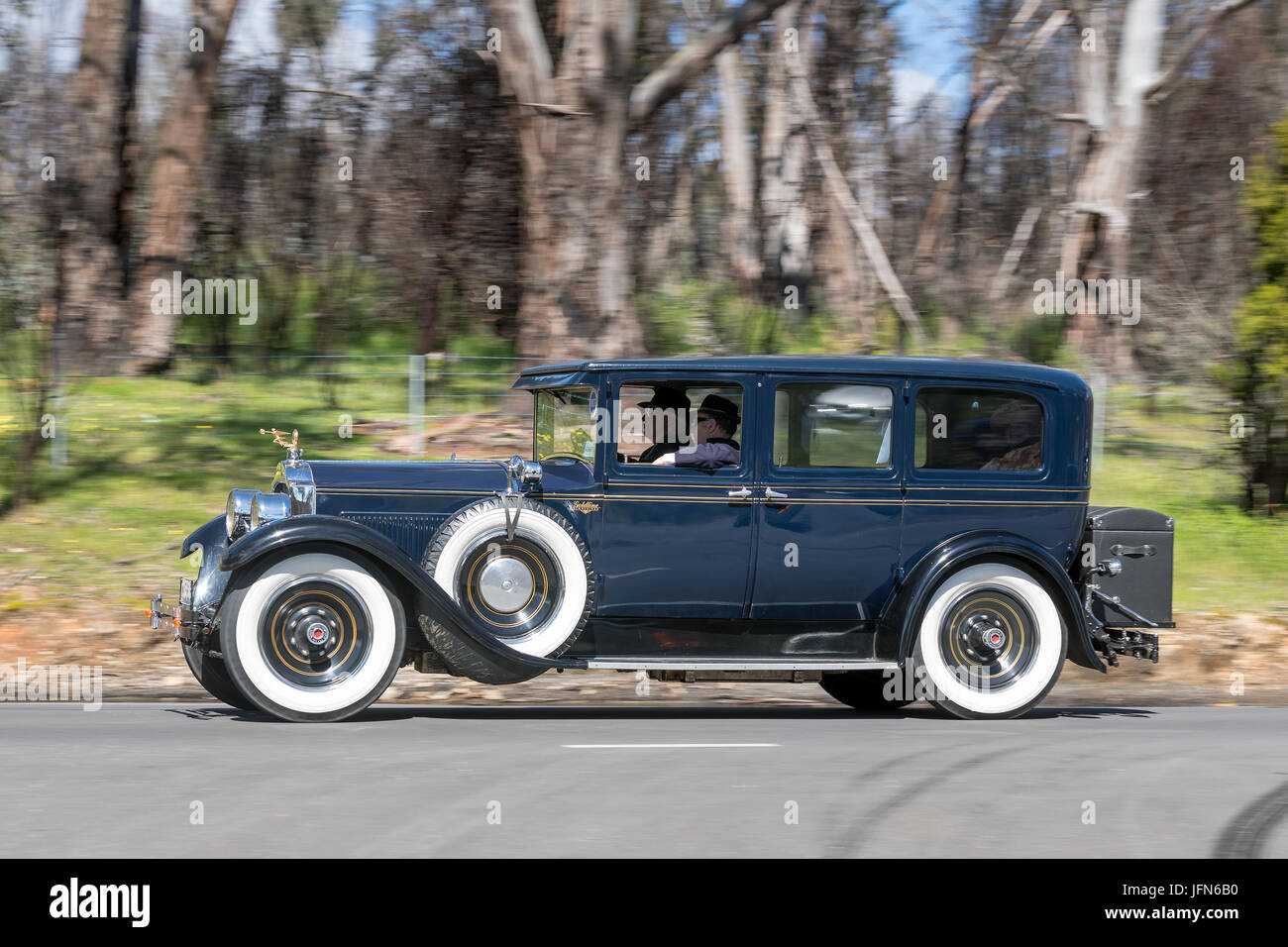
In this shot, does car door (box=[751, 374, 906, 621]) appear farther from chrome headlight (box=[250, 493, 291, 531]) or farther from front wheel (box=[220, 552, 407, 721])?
chrome headlight (box=[250, 493, 291, 531])

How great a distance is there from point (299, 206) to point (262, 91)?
7.12 ft

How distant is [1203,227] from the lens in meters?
30.3

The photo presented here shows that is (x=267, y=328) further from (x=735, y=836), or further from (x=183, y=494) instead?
(x=735, y=836)

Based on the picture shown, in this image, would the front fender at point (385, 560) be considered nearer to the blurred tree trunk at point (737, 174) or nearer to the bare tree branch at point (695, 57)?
the bare tree branch at point (695, 57)

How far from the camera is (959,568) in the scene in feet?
28.3

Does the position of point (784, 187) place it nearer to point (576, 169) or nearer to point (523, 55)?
point (523, 55)

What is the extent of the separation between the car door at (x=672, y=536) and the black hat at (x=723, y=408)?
0.54 feet

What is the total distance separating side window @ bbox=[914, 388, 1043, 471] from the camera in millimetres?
8797

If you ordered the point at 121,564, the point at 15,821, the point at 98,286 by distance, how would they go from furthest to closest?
the point at 98,286
the point at 121,564
the point at 15,821

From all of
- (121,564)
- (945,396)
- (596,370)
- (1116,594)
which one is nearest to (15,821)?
(596,370)

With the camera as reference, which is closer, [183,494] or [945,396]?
[945,396]

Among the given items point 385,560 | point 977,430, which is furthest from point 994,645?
point 385,560

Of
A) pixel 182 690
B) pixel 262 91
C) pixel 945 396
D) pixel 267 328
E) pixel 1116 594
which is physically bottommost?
pixel 182 690
